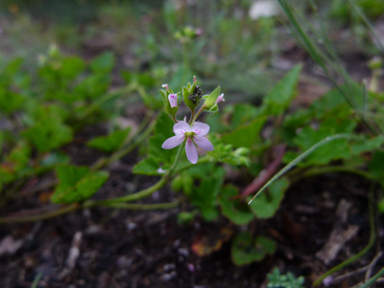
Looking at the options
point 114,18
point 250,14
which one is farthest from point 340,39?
point 114,18

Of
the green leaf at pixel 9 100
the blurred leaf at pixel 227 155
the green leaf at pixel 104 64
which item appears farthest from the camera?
the green leaf at pixel 104 64

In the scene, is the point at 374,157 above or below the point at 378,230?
above

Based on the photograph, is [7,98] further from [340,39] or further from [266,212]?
[340,39]

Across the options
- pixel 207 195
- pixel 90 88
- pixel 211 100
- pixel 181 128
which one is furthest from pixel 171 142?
pixel 90 88

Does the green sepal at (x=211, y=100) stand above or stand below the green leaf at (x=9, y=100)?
below

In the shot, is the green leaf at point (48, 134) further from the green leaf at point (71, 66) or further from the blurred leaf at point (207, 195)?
the blurred leaf at point (207, 195)

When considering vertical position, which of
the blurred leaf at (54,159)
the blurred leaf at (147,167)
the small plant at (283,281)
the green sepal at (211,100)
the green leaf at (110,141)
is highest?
the blurred leaf at (54,159)

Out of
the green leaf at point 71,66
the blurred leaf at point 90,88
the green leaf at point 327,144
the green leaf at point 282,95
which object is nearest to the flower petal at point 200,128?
the green leaf at point 327,144

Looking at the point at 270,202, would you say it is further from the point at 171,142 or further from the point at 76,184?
the point at 76,184
